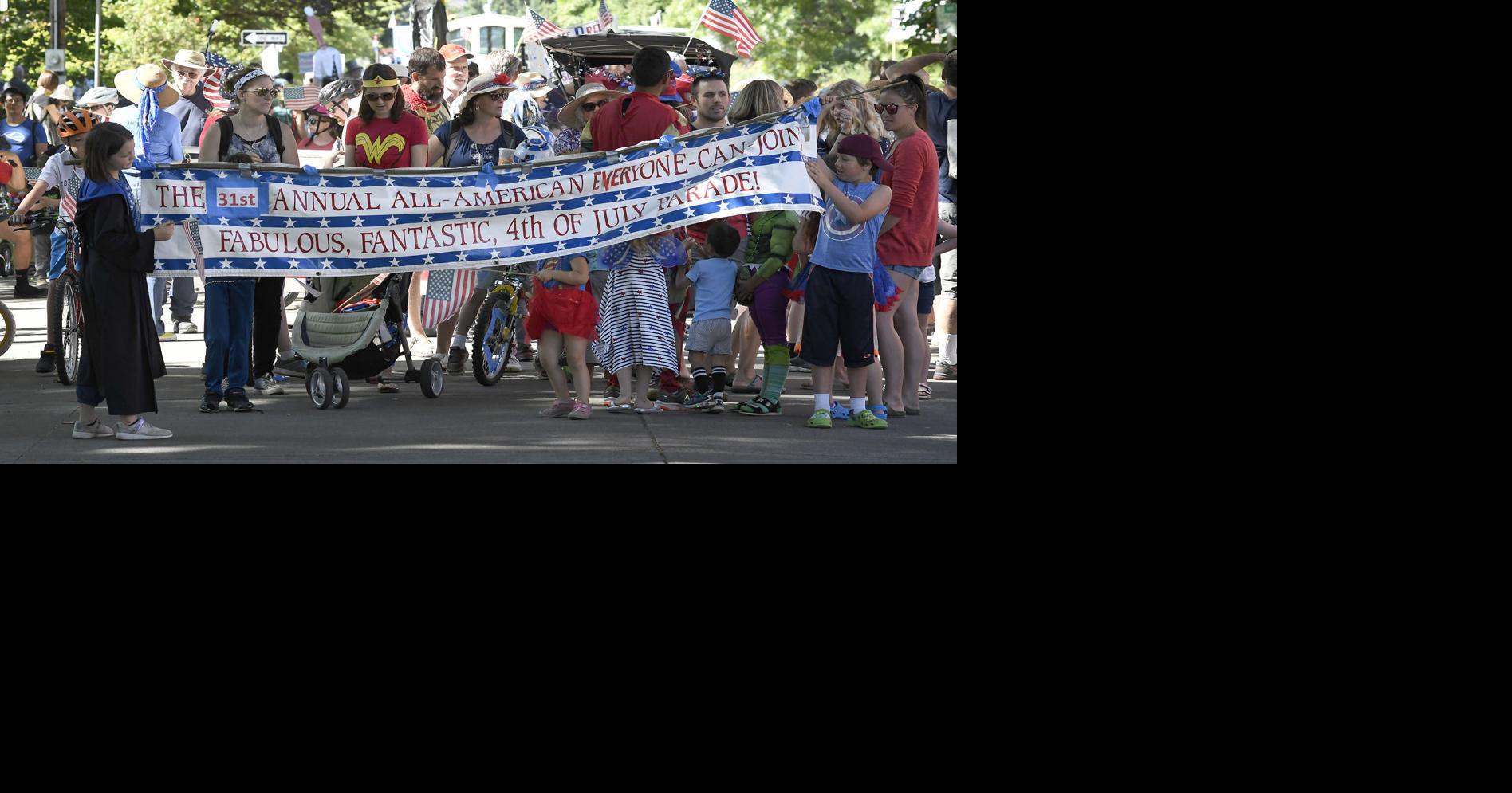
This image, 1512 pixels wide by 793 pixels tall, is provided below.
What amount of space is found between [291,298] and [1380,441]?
39.7 feet

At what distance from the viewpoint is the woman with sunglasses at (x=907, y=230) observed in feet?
32.4

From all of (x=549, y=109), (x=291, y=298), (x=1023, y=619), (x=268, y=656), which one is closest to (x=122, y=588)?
(x=268, y=656)

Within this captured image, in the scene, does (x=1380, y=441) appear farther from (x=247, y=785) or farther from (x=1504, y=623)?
(x=247, y=785)

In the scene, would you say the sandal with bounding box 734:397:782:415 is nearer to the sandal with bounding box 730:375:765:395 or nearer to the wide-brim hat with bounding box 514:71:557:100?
the sandal with bounding box 730:375:765:395

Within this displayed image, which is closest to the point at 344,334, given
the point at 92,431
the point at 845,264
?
the point at 92,431

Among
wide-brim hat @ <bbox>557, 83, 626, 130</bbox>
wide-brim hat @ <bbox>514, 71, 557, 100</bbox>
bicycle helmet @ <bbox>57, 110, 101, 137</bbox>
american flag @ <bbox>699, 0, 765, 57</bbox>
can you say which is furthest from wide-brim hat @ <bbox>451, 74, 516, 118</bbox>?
american flag @ <bbox>699, 0, 765, 57</bbox>

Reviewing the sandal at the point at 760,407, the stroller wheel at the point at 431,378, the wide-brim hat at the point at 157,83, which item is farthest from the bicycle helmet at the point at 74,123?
the sandal at the point at 760,407

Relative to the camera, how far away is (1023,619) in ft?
17.4

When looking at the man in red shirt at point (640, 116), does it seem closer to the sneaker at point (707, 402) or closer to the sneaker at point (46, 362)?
the sneaker at point (707, 402)

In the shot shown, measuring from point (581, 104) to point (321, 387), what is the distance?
2.43m

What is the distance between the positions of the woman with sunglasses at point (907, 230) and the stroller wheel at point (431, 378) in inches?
102

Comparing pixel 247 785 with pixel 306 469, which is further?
pixel 306 469

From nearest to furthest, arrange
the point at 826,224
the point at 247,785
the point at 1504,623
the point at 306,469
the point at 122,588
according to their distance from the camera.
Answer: the point at 247,785 → the point at 1504,623 → the point at 122,588 → the point at 306,469 → the point at 826,224

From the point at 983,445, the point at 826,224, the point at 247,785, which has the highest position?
the point at 826,224
